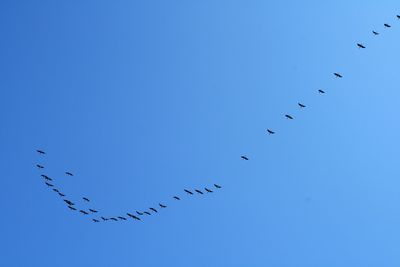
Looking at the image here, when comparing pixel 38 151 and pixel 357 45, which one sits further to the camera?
pixel 38 151

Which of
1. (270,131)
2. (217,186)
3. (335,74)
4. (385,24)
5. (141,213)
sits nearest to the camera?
(385,24)

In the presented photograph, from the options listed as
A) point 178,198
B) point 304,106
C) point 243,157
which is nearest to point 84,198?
point 178,198

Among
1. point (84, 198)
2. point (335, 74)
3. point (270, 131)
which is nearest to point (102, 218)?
point (84, 198)

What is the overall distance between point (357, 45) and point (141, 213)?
120 ft

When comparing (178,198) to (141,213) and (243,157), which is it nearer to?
(141,213)

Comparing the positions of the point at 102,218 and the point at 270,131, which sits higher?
the point at 270,131

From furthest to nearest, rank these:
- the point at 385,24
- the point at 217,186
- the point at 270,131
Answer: the point at 217,186 → the point at 270,131 → the point at 385,24

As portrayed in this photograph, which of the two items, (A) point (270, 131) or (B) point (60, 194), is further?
(B) point (60, 194)

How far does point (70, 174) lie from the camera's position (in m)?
69.5

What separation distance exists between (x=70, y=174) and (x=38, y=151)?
532 centimetres

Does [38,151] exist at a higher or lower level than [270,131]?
lower

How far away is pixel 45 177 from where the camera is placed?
71.1 metres

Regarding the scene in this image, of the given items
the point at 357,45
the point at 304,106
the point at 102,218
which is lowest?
the point at 102,218

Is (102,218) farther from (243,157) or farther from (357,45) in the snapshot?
(357,45)
